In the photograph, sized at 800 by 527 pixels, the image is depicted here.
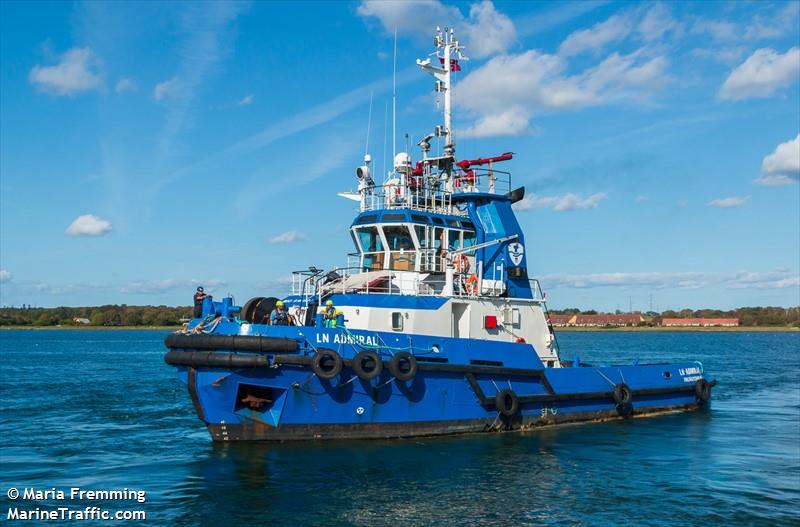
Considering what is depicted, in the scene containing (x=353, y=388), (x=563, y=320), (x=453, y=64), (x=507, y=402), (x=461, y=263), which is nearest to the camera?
(x=353, y=388)

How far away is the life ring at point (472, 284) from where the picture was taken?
1589 centimetres

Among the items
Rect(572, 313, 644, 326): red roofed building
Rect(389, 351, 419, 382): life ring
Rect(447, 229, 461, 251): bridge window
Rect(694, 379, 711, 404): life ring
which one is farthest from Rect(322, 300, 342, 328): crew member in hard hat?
Rect(572, 313, 644, 326): red roofed building

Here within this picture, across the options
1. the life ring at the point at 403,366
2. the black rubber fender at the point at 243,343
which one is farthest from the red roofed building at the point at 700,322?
the black rubber fender at the point at 243,343

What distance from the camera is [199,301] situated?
14.1 metres

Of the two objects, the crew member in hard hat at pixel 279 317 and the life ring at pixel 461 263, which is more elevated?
the life ring at pixel 461 263

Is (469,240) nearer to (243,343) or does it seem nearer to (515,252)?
(515,252)

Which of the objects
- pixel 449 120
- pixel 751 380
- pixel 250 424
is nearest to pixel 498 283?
pixel 449 120

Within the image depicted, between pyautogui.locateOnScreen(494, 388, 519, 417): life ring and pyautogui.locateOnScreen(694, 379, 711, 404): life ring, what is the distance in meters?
7.59

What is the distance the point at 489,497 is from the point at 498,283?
6.67 meters

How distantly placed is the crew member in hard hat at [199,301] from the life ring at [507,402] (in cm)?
612

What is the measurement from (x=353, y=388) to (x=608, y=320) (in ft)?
379

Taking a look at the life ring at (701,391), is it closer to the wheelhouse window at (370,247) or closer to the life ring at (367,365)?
the wheelhouse window at (370,247)

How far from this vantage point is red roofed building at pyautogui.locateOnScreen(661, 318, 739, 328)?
12588cm

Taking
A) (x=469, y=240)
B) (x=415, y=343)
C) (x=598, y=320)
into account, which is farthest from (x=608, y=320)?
(x=415, y=343)
